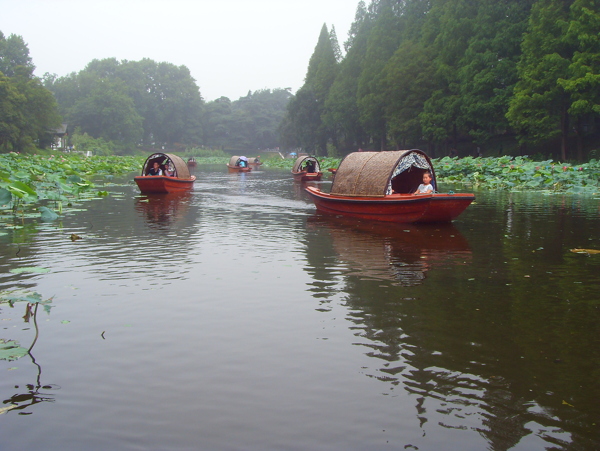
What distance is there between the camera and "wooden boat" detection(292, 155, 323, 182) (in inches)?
1295

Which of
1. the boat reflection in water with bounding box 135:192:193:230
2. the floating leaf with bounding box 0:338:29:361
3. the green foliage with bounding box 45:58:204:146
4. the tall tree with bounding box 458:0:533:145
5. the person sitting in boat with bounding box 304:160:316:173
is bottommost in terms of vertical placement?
the floating leaf with bounding box 0:338:29:361

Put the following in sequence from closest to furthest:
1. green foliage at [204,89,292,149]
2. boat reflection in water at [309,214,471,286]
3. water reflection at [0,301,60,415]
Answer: water reflection at [0,301,60,415] → boat reflection in water at [309,214,471,286] → green foliage at [204,89,292,149]

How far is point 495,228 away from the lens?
13.0 m

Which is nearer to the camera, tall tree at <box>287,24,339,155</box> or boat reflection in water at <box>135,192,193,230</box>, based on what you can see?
boat reflection in water at <box>135,192,193,230</box>

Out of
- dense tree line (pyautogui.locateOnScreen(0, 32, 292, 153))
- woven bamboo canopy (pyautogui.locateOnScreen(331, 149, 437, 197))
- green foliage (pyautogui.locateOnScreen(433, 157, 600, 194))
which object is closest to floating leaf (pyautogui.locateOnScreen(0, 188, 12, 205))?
woven bamboo canopy (pyautogui.locateOnScreen(331, 149, 437, 197))

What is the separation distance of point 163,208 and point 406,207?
786 cm

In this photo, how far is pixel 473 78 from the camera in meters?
37.6

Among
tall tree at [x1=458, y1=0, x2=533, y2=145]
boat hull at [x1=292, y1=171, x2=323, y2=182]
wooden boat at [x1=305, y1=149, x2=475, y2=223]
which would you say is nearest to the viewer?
wooden boat at [x1=305, y1=149, x2=475, y2=223]

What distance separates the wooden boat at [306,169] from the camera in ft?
108

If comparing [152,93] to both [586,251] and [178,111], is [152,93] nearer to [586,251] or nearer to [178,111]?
[178,111]

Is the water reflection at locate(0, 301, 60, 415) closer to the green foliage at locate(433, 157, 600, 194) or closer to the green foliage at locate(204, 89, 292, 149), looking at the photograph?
the green foliage at locate(433, 157, 600, 194)

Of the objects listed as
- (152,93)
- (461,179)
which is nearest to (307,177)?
(461,179)

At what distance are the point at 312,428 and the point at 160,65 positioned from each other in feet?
394

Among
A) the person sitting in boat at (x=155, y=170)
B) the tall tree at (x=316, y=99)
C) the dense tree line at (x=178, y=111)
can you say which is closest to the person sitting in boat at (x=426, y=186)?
the person sitting in boat at (x=155, y=170)
